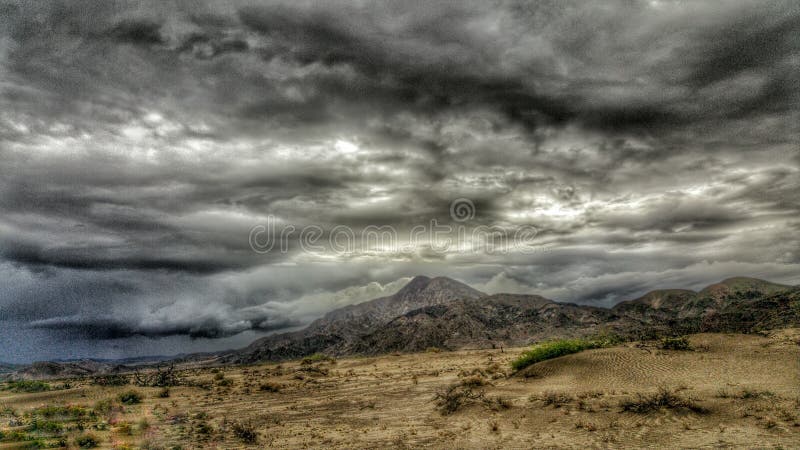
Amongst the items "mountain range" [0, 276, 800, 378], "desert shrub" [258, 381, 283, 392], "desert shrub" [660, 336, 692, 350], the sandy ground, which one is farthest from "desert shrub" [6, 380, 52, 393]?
"mountain range" [0, 276, 800, 378]

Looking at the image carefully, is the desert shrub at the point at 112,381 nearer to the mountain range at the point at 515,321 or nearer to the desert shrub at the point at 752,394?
the desert shrub at the point at 752,394

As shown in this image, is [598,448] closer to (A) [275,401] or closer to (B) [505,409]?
(B) [505,409]

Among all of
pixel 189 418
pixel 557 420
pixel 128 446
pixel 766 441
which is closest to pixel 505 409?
pixel 557 420

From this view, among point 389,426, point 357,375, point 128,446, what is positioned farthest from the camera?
point 357,375

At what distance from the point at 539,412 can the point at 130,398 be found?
2869 cm

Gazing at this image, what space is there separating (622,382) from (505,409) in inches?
238

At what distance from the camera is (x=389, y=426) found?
55.5 ft

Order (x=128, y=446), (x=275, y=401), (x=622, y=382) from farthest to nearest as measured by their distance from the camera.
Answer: (x=275, y=401)
(x=622, y=382)
(x=128, y=446)

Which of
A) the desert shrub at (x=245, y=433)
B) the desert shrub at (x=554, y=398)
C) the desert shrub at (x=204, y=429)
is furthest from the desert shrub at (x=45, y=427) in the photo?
the desert shrub at (x=554, y=398)

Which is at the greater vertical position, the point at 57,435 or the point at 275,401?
the point at 57,435

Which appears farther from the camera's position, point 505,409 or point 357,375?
point 357,375

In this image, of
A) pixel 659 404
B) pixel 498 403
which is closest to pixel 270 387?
pixel 498 403

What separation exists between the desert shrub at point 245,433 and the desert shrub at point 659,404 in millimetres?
14133

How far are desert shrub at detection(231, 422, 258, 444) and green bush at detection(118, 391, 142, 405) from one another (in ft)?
49.8
